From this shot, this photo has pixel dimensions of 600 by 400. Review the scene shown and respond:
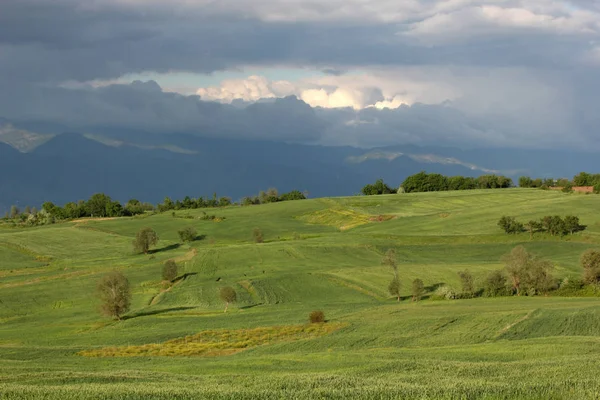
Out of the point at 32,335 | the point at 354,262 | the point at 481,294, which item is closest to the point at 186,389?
the point at 32,335

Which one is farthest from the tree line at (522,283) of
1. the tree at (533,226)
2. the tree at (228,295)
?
the tree at (533,226)

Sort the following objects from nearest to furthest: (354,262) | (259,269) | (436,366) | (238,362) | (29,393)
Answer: (29,393)
(436,366)
(238,362)
(259,269)
(354,262)

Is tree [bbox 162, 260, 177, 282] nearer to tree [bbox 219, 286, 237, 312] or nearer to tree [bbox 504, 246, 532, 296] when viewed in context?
tree [bbox 219, 286, 237, 312]

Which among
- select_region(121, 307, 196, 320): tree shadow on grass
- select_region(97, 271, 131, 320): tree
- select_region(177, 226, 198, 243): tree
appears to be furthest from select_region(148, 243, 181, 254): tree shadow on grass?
select_region(97, 271, 131, 320): tree

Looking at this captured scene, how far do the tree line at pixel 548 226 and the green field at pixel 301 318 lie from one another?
1974mm

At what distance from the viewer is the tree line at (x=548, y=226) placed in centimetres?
11575

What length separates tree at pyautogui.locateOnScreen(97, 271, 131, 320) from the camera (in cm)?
6962

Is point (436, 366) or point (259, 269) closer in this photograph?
point (436, 366)

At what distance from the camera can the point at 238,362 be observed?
39875 mm

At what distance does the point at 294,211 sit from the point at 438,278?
92569 mm

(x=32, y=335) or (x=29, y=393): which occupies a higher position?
(x=29, y=393)

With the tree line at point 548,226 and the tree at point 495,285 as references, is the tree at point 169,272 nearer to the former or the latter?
the tree at point 495,285

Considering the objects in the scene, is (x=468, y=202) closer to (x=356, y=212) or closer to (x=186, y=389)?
(x=356, y=212)

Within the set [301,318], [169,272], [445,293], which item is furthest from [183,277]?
[445,293]
